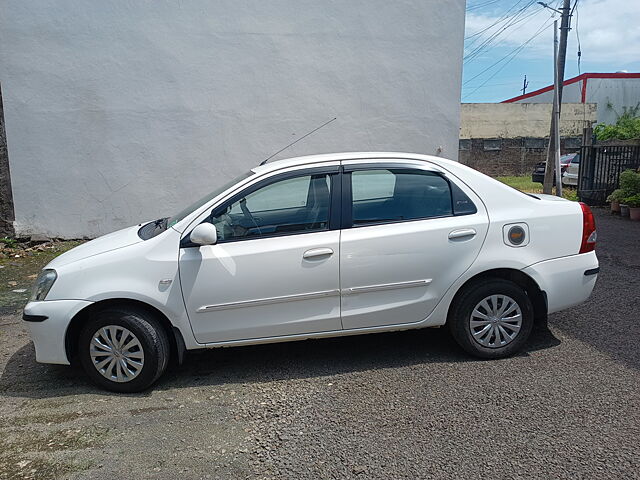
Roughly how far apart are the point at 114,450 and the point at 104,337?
91 cm

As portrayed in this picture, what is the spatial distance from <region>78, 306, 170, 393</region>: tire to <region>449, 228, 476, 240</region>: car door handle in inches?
90.7

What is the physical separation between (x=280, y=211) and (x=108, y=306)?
1457 mm

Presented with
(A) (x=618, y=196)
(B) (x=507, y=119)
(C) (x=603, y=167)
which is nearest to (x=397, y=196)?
(A) (x=618, y=196)

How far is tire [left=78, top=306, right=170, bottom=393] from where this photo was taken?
384cm

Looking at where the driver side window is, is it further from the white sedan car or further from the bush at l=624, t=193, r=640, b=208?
the bush at l=624, t=193, r=640, b=208

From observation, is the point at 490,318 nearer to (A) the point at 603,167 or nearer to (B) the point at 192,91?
(B) the point at 192,91

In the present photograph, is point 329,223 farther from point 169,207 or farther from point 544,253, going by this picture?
point 169,207

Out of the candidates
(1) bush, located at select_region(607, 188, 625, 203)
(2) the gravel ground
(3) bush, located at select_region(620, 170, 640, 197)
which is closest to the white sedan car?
(2) the gravel ground

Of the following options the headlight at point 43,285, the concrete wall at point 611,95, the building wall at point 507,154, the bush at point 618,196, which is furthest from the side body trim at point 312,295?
the concrete wall at point 611,95

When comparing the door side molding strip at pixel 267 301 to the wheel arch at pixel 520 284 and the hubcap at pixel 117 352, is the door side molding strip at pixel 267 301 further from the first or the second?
the wheel arch at pixel 520 284

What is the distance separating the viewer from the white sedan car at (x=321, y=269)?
3.86 meters

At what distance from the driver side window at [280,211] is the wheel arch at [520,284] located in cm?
120

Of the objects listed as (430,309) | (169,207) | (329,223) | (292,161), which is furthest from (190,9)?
(430,309)

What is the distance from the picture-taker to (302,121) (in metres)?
9.50
